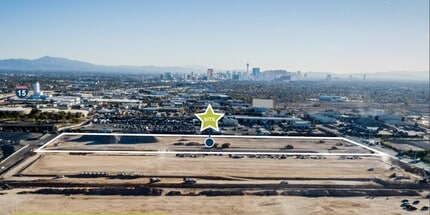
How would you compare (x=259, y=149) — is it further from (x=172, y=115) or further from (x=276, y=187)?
(x=172, y=115)

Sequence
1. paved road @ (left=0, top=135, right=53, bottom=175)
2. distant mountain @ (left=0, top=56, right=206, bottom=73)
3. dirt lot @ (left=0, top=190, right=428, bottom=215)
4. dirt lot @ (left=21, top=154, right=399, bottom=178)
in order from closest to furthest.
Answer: paved road @ (left=0, top=135, right=53, bottom=175), distant mountain @ (left=0, top=56, right=206, bottom=73), dirt lot @ (left=0, top=190, right=428, bottom=215), dirt lot @ (left=21, top=154, right=399, bottom=178)

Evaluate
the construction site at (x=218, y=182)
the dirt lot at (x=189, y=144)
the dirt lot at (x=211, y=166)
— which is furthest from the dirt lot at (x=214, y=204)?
the dirt lot at (x=189, y=144)

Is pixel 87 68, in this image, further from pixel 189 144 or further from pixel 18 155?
pixel 189 144

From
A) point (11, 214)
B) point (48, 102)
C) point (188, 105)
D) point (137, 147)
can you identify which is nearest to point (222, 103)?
point (188, 105)

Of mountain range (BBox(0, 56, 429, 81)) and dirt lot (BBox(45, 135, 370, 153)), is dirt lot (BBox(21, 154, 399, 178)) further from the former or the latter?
mountain range (BBox(0, 56, 429, 81))

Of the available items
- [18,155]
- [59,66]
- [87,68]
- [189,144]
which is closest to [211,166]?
[189,144]

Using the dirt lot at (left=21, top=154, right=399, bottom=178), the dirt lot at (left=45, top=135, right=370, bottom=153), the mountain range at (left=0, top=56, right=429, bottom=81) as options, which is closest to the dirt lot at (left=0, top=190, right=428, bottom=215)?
the dirt lot at (left=21, top=154, right=399, bottom=178)
